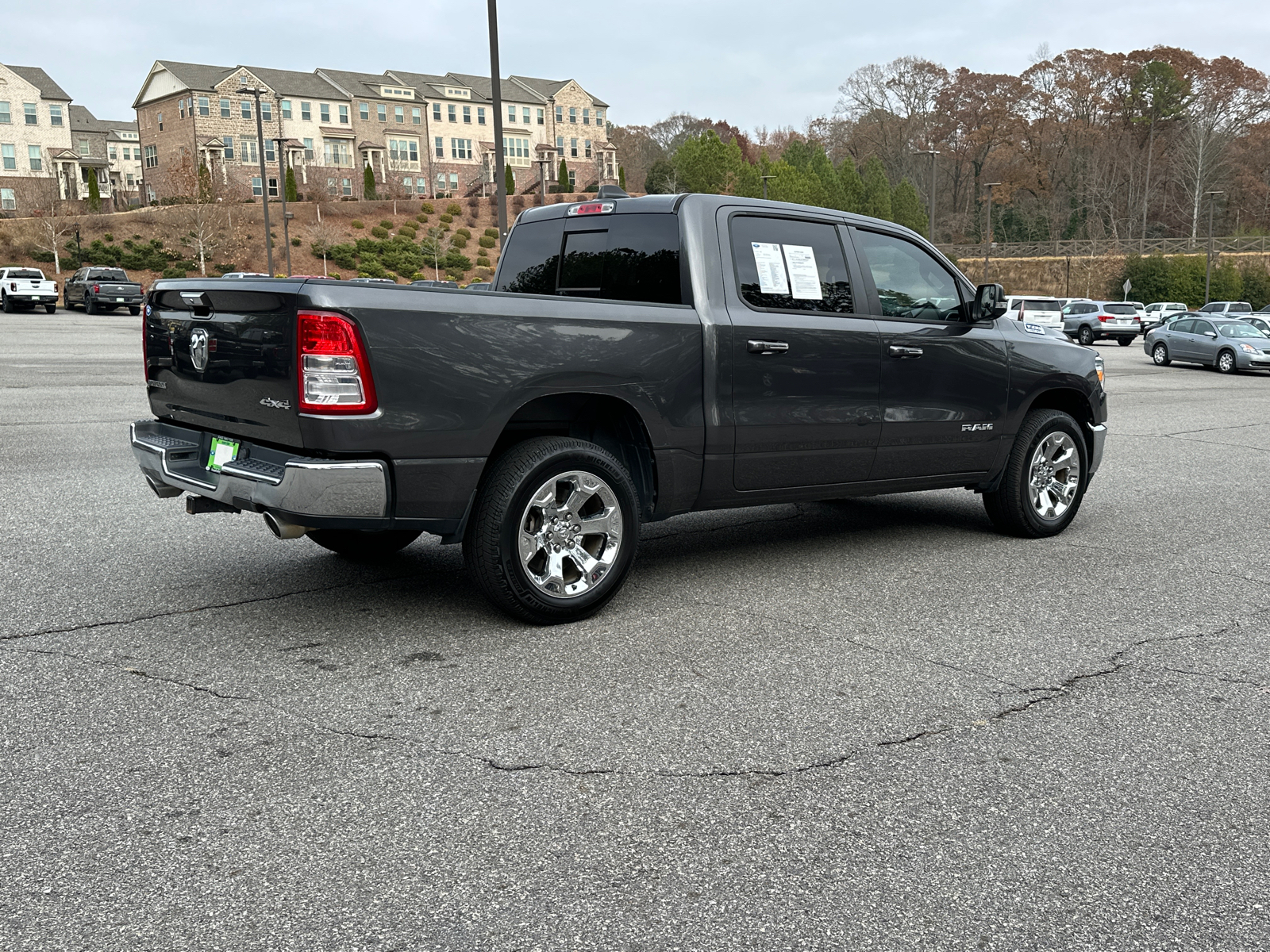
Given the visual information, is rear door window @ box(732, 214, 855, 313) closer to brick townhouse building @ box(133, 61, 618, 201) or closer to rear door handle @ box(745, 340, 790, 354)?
rear door handle @ box(745, 340, 790, 354)

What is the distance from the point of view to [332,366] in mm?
4316

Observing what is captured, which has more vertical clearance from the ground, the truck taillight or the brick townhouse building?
the brick townhouse building

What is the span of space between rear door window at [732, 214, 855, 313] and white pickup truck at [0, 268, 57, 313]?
1735 inches

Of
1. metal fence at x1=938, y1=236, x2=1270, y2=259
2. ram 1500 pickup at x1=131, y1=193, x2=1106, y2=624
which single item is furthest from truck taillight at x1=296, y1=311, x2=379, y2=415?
metal fence at x1=938, y1=236, x2=1270, y2=259

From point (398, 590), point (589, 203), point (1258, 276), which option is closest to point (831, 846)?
point (398, 590)

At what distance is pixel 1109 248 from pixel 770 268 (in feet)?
264

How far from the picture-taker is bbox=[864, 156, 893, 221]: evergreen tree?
81.1 meters

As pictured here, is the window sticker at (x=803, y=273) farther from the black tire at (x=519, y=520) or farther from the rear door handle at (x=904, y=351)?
the black tire at (x=519, y=520)

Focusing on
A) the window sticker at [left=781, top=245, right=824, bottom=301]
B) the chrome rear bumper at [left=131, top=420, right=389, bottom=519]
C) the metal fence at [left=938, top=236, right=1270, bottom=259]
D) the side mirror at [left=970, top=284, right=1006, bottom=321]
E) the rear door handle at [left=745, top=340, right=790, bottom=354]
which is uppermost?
the metal fence at [left=938, top=236, right=1270, bottom=259]

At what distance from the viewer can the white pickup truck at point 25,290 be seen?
42531 mm

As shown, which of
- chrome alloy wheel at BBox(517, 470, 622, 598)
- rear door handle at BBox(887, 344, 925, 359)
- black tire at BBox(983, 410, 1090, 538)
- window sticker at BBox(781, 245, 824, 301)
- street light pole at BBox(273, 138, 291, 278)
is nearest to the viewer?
chrome alloy wheel at BBox(517, 470, 622, 598)

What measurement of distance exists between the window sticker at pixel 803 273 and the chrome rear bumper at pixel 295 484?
2521mm

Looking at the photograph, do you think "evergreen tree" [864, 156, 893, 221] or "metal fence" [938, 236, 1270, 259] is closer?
"metal fence" [938, 236, 1270, 259]

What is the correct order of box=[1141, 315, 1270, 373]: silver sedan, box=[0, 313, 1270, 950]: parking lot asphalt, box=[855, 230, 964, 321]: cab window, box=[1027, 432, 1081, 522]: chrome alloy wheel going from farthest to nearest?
1. box=[1141, 315, 1270, 373]: silver sedan
2. box=[1027, 432, 1081, 522]: chrome alloy wheel
3. box=[855, 230, 964, 321]: cab window
4. box=[0, 313, 1270, 950]: parking lot asphalt
